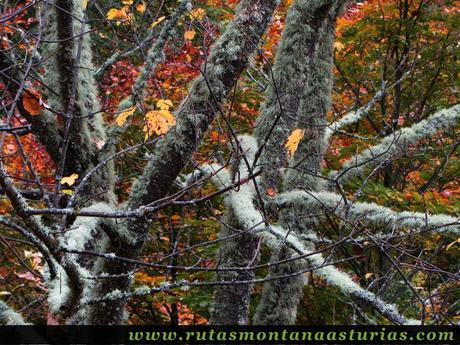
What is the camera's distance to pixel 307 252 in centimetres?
288

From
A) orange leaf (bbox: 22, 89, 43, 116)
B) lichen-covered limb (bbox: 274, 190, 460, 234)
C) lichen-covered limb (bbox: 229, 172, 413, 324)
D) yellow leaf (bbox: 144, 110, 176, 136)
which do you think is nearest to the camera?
orange leaf (bbox: 22, 89, 43, 116)

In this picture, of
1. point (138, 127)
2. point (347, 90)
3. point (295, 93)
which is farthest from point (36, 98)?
point (347, 90)

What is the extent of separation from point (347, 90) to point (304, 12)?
3.45 m

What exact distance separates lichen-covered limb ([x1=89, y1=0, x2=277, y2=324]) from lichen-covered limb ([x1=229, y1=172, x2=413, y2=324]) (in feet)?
1.63

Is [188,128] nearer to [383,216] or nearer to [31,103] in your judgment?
[31,103]

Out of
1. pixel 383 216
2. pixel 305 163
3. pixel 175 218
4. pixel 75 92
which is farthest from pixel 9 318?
pixel 175 218

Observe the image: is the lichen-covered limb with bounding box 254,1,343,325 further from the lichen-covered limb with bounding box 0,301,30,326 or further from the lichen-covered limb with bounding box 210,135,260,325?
the lichen-covered limb with bounding box 0,301,30,326

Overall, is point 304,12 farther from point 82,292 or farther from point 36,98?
point 82,292

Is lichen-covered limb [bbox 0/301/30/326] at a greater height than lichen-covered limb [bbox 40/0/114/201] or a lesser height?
lesser

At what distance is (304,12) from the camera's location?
14.8 feet

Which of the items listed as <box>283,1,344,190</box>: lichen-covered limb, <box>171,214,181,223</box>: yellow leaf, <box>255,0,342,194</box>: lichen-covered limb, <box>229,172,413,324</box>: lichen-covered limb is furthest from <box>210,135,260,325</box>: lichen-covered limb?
<box>171,214,181,223</box>: yellow leaf

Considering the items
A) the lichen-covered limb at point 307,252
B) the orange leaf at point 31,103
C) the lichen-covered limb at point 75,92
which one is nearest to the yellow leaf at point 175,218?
the lichen-covered limb at point 307,252

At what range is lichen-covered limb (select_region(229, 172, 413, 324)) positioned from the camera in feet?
8.60

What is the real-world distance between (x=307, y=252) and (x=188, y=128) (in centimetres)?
110
